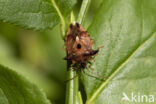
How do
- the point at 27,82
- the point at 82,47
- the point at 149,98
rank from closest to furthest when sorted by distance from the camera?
the point at 27,82 < the point at 149,98 < the point at 82,47

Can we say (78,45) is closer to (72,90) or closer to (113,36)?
(113,36)

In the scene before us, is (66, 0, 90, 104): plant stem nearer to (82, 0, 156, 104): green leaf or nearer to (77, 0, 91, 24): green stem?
(82, 0, 156, 104): green leaf

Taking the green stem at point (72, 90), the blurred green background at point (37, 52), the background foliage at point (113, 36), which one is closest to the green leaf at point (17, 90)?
the green stem at point (72, 90)

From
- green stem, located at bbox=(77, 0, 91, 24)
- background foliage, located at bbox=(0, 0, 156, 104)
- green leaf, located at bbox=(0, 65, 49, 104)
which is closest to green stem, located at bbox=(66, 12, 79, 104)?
background foliage, located at bbox=(0, 0, 156, 104)

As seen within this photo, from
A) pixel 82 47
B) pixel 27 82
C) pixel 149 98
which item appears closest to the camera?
pixel 27 82

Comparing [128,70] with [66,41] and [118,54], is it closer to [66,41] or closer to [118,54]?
[118,54]

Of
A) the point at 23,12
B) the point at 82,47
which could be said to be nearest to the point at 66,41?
the point at 82,47
